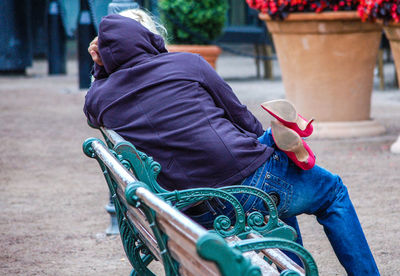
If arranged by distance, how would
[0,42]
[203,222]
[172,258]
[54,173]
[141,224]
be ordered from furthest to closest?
[0,42], [54,173], [203,222], [141,224], [172,258]

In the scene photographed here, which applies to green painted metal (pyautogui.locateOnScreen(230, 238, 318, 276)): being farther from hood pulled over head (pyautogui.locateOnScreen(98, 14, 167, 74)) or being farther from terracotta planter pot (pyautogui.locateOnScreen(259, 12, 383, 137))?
terracotta planter pot (pyautogui.locateOnScreen(259, 12, 383, 137))

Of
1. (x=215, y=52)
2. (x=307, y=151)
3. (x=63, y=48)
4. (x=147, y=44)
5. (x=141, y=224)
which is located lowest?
(x=63, y=48)

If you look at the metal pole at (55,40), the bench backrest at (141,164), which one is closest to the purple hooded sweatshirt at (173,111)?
→ the bench backrest at (141,164)

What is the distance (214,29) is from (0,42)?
6.18m

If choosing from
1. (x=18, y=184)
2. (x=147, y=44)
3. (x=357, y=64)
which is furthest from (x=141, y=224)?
(x=357, y=64)

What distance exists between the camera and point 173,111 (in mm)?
2652

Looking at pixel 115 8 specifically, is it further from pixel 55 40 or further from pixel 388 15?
pixel 55 40

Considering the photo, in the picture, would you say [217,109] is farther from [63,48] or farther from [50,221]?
[63,48]

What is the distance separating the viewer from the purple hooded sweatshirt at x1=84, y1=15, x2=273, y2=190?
2.62m

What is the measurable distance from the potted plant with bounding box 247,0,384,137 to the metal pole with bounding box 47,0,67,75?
844cm

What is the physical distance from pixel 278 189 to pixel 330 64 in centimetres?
459

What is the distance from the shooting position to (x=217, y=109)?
8.85 ft

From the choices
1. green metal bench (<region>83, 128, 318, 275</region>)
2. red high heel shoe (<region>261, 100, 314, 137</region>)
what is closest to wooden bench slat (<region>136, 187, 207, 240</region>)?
green metal bench (<region>83, 128, 318, 275</region>)

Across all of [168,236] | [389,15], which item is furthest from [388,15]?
[168,236]
